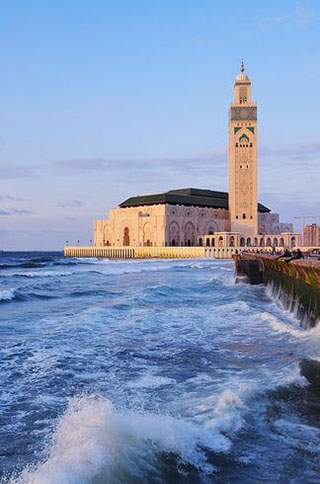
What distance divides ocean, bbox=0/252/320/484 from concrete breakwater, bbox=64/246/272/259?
74592mm

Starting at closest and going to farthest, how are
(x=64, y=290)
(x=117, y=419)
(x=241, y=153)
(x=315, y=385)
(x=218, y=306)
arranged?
1. (x=117, y=419)
2. (x=315, y=385)
3. (x=218, y=306)
4. (x=64, y=290)
5. (x=241, y=153)

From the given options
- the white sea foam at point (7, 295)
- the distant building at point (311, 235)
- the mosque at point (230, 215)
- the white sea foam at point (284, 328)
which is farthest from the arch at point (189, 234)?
the white sea foam at point (284, 328)

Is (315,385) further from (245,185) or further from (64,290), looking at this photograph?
(245,185)

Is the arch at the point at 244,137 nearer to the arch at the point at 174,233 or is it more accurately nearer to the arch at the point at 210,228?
the arch at the point at 210,228

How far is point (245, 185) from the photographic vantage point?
108062mm

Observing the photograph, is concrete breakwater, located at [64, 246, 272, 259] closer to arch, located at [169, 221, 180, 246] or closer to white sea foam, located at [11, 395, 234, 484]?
arch, located at [169, 221, 180, 246]

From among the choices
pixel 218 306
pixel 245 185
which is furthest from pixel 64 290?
pixel 245 185

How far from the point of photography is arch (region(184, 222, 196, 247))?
356 feet

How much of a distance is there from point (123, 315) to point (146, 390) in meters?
10.6

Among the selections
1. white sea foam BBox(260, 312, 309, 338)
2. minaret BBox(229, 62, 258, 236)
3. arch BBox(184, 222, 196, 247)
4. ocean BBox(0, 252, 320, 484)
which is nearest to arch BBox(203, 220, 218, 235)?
arch BBox(184, 222, 196, 247)

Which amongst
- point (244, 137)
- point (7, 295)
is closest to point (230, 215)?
point (244, 137)

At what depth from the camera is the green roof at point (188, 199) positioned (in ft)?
357

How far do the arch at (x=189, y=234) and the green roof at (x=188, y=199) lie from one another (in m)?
5.47

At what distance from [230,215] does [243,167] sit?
1070 centimetres
